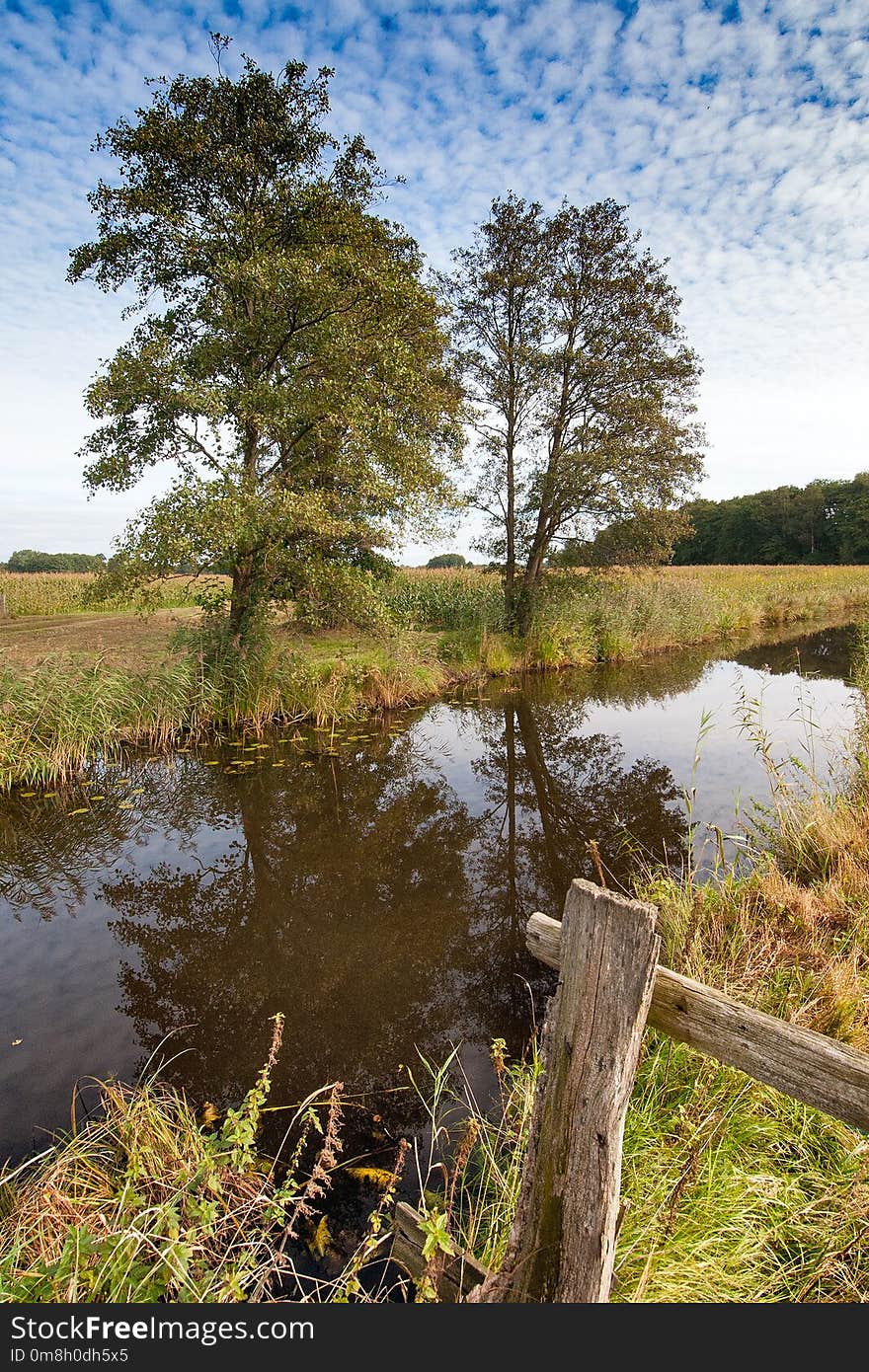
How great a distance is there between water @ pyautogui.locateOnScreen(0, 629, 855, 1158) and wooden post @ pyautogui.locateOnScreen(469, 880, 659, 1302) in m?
1.75

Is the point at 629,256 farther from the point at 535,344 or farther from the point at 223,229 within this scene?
the point at 223,229

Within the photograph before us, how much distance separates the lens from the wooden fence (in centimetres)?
162

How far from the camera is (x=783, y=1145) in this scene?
275 centimetres

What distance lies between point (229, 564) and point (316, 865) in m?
6.12

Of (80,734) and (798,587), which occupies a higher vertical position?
(798,587)

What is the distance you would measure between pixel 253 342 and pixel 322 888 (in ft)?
30.0

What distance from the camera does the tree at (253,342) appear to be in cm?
965

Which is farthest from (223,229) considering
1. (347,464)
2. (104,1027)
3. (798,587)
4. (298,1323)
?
(798,587)

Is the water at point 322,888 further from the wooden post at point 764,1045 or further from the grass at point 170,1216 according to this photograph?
the wooden post at point 764,1045

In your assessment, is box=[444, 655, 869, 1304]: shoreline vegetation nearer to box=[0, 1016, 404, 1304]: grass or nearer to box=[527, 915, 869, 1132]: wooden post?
box=[527, 915, 869, 1132]: wooden post

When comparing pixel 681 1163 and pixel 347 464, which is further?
pixel 347 464

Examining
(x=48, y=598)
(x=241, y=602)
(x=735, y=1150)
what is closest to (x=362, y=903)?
(x=735, y=1150)

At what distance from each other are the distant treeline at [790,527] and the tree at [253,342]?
53811mm

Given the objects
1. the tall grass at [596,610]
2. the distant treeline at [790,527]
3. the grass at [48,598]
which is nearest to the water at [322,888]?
the tall grass at [596,610]
